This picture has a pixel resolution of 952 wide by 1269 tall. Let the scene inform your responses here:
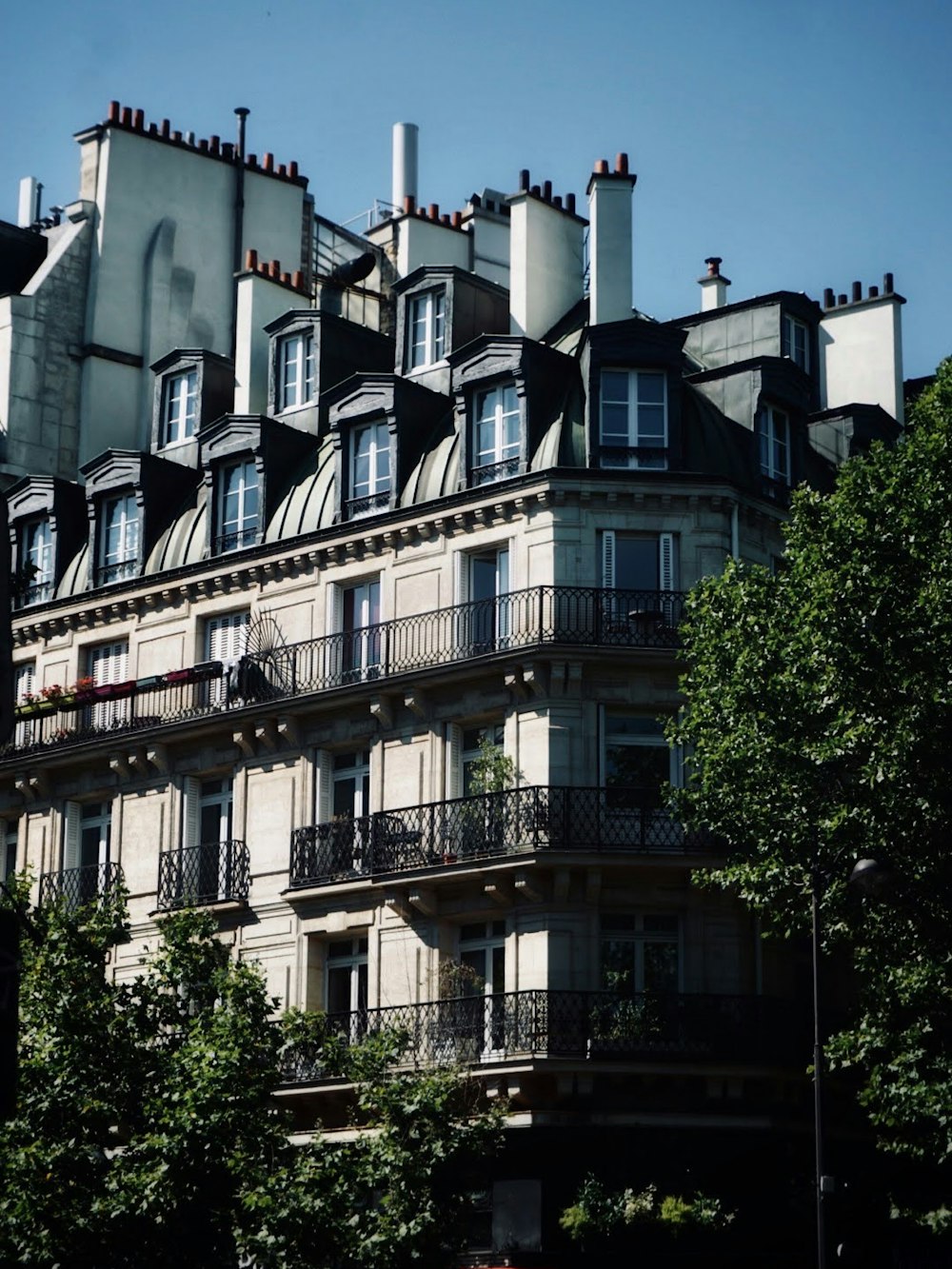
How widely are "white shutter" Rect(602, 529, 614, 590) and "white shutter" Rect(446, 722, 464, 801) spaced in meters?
3.25

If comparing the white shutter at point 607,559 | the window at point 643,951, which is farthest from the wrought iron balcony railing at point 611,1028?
the white shutter at point 607,559

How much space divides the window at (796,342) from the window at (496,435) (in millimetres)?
5519

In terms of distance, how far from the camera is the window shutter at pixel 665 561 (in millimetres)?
36125

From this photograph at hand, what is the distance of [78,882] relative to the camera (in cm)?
4047

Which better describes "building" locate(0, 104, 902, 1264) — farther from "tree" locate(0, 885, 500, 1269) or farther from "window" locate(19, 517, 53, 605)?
"tree" locate(0, 885, 500, 1269)

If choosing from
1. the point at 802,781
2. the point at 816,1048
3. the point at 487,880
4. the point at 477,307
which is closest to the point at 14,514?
the point at 477,307

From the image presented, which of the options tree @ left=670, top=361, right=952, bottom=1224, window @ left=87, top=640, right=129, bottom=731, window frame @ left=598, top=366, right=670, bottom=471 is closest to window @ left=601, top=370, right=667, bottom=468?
window frame @ left=598, top=366, right=670, bottom=471

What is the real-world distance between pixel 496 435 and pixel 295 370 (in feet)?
19.3

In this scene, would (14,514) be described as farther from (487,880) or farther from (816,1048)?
(816,1048)

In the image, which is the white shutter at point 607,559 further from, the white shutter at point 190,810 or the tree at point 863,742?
the white shutter at point 190,810

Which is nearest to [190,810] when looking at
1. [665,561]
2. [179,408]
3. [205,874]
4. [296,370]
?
[205,874]

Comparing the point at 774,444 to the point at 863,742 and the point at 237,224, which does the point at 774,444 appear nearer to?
the point at 863,742

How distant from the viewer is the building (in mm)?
33812

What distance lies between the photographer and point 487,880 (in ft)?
114
